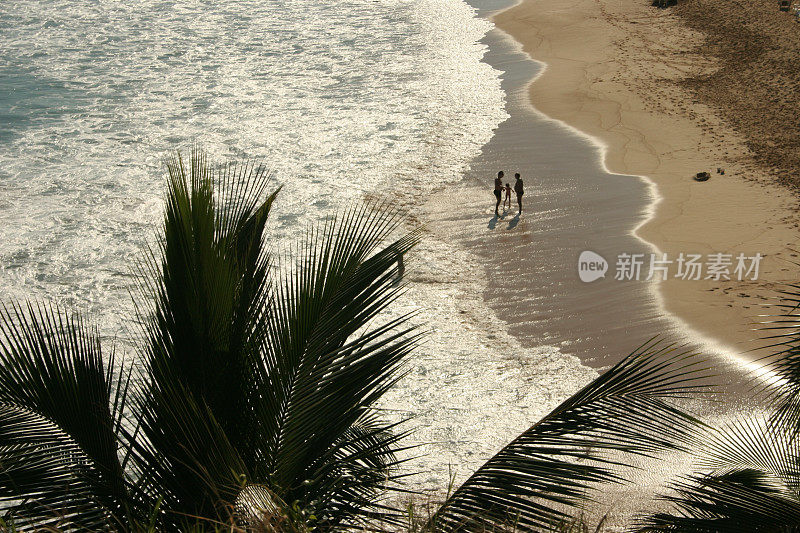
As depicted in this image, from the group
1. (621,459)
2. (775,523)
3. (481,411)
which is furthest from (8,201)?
(775,523)

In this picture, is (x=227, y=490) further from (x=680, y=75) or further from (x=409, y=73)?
(x=409, y=73)

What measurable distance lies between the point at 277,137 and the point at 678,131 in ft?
38.8

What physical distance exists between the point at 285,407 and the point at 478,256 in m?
11.4

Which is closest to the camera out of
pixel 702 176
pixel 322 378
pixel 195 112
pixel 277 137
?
pixel 322 378

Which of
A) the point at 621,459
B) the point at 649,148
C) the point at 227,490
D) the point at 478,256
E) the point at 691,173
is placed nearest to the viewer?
the point at 227,490

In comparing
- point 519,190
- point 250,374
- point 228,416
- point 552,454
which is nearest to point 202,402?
point 228,416

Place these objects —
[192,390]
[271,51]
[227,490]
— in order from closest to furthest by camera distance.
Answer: [227,490] → [192,390] → [271,51]

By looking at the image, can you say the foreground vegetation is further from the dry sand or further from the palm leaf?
the dry sand

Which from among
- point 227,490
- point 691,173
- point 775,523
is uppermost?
point 227,490

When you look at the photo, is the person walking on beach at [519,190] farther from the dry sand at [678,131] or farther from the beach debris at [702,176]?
the beach debris at [702,176]

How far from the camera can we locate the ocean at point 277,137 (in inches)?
493

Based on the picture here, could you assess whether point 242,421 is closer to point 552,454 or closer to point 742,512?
point 552,454

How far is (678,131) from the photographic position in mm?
21594

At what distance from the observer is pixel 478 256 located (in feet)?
52.5
